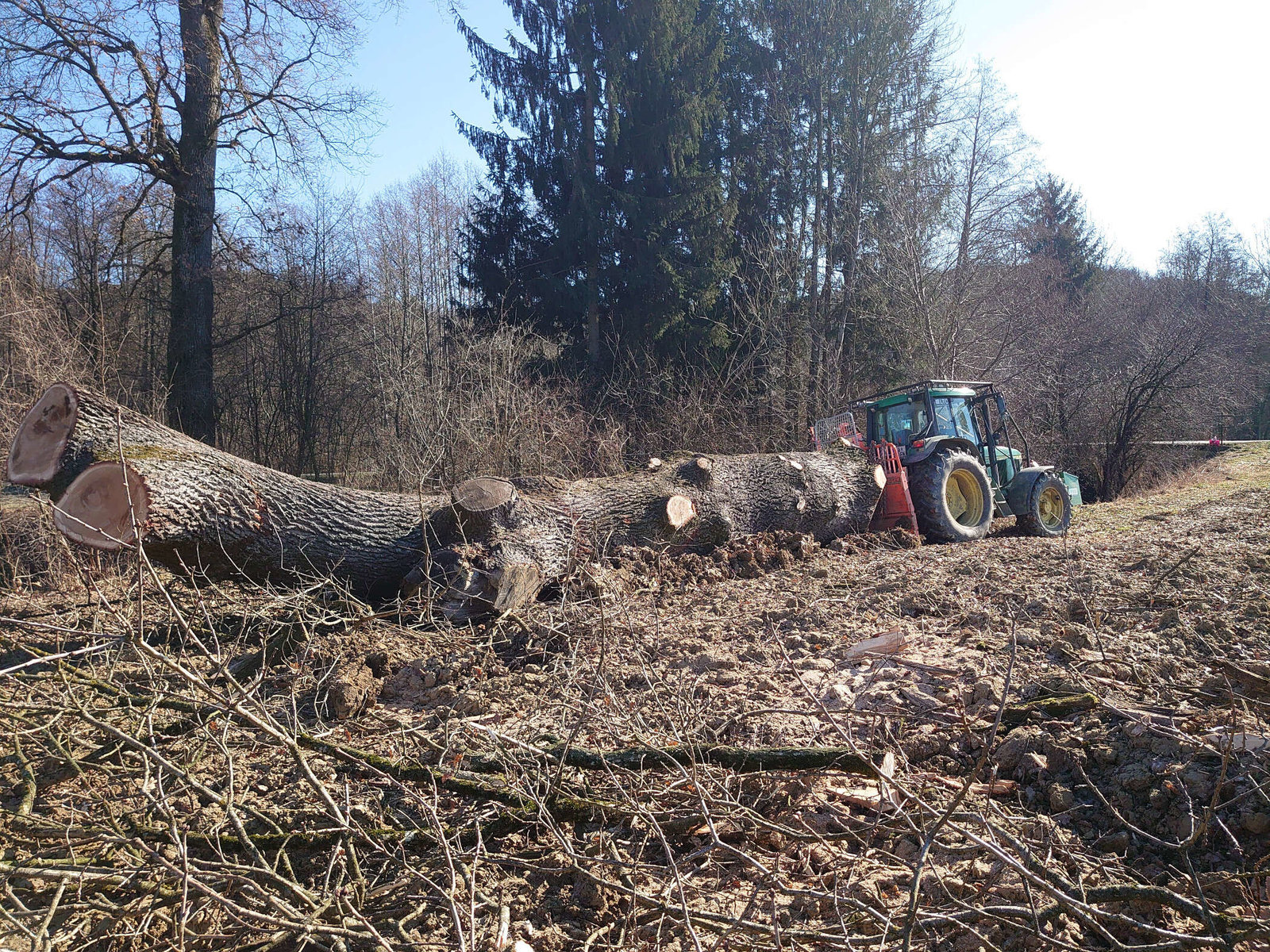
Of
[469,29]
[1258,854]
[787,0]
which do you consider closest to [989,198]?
[787,0]

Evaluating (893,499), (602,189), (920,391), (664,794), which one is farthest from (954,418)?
(602,189)

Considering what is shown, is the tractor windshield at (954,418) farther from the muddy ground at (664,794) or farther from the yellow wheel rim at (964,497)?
the muddy ground at (664,794)

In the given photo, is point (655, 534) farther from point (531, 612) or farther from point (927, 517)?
point (927, 517)

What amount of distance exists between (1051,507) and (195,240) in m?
12.3

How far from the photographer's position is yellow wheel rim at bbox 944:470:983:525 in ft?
28.9

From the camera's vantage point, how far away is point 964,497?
909 cm

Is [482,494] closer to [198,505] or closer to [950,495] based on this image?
[198,505]

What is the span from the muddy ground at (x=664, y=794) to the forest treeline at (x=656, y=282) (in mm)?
7137

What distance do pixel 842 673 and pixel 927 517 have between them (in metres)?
4.80

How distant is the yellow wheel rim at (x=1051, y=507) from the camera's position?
9500mm

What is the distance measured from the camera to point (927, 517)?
830 cm

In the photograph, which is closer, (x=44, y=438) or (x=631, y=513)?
(x=44, y=438)

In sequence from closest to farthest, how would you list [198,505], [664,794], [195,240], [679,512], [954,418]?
[664,794], [198,505], [679,512], [954,418], [195,240]

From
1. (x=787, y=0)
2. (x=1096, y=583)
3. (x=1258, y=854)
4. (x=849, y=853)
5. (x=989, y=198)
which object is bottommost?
(x=849, y=853)
